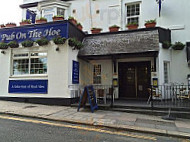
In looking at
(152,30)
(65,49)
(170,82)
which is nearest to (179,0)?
(152,30)

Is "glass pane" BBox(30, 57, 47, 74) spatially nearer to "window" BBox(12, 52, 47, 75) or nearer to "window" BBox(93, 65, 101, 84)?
"window" BBox(12, 52, 47, 75)

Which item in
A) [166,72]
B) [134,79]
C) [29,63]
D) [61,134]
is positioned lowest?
[61,134]

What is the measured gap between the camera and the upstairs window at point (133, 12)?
452 inches

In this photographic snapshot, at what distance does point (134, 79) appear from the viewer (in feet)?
34.7

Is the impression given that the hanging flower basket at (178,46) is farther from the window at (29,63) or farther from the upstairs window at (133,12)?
the window at (29,63)

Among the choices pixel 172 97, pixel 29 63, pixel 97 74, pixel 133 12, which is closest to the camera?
pixel 172 97

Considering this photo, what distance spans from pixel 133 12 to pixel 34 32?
7434mm

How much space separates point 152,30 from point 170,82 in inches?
140

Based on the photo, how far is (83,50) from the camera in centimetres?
966

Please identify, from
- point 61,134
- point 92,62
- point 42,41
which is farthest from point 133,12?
point 61,134

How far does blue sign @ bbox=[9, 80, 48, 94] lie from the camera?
8.86m

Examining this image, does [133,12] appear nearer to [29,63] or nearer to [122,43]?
[122,43]

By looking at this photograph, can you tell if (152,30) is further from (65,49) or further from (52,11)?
(52,11)

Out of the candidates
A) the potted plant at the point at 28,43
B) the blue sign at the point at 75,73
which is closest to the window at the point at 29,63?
the potted plant at the point at 28,43
